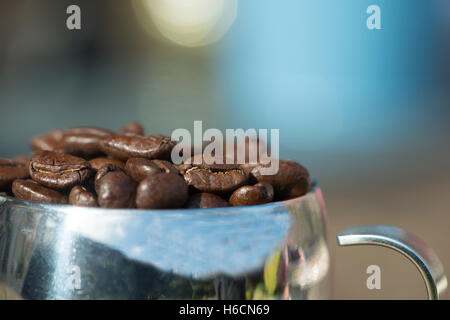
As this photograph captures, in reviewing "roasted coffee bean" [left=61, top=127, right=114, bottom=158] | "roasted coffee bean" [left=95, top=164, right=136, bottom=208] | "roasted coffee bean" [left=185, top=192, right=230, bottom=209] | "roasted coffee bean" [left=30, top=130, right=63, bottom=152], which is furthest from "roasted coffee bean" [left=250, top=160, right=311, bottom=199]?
"roasted coffee bean" [left=30, top=130, right=63, bottom=152]

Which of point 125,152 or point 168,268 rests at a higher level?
point 125,152

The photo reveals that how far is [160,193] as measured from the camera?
2.10 feet

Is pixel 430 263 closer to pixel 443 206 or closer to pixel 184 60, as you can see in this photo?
pixel 443 206

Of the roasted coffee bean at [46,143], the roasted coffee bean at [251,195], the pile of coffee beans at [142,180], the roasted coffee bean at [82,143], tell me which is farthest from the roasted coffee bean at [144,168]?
the roasted coffee bean at [46,143]

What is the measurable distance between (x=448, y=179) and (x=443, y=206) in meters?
0.54

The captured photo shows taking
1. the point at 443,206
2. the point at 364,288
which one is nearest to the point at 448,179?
the point at 443,206

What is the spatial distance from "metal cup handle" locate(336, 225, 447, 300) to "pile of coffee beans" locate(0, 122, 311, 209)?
13cm

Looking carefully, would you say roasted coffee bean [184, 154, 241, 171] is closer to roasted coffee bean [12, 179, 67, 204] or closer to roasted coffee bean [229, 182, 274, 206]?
roasted coffee bean [229, 182, 274, 206]

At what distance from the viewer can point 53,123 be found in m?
3.91

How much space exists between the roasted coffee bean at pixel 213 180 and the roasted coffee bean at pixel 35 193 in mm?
211

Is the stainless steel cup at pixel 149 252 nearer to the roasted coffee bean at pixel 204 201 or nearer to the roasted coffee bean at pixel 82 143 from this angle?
the roasted coffee bean at pixel 204 201

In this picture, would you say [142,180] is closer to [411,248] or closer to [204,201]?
[204,201]

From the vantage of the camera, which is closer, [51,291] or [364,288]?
[51,291]

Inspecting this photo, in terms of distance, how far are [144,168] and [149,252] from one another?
7.5 inches
